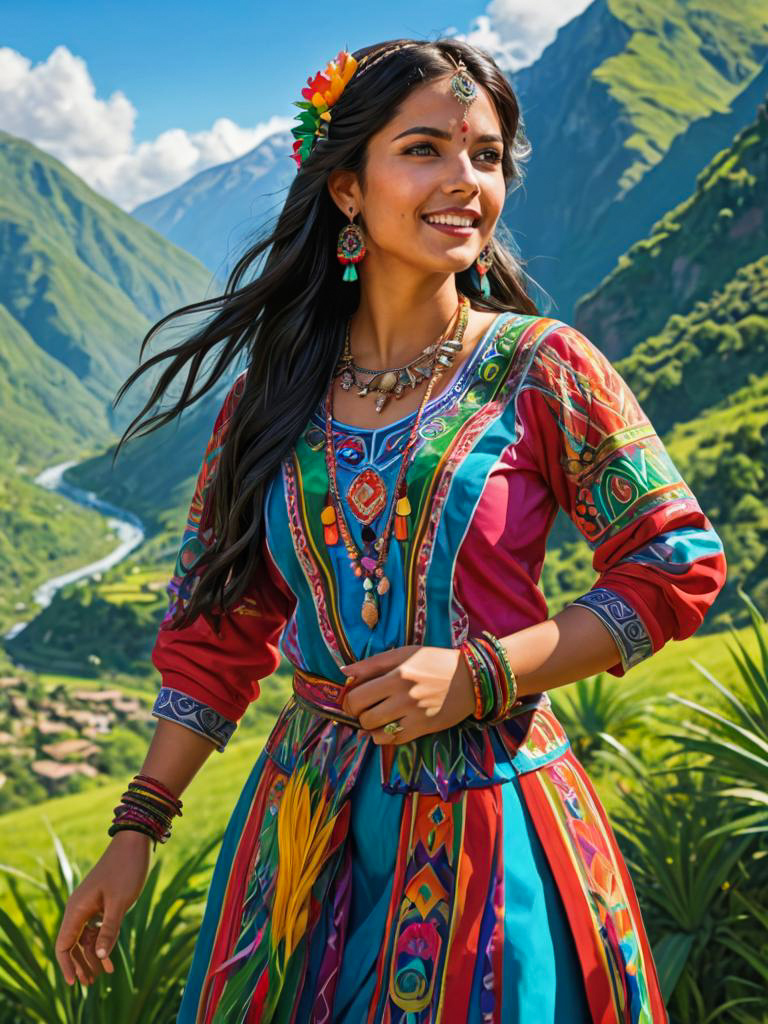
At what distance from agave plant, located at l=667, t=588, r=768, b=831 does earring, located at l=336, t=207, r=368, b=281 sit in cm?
181

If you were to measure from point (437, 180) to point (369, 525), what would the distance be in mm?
472

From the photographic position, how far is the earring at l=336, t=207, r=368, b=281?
175 cm

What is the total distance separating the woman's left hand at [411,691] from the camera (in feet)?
4.41

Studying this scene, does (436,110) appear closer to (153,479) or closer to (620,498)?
(620,498)

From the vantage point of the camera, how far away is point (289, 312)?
6.00 ft

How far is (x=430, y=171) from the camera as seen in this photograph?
→ 5.17 ft

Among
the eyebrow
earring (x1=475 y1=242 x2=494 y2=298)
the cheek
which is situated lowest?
earring (x1=475 y1=242 x2=494 y2=298)

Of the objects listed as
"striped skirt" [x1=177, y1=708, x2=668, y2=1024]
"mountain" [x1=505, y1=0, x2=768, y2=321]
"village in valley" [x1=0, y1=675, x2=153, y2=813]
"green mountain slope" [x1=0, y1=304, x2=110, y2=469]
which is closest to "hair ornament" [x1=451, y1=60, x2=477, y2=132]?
"striped skirt" [x1=177, y1=708, x2=668, y2=1024]

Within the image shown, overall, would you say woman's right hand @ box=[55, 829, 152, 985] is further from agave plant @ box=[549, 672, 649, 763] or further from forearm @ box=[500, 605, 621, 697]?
agave plant @ box=[549, 672, 649, 763]

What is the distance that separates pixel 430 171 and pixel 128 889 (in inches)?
41.8

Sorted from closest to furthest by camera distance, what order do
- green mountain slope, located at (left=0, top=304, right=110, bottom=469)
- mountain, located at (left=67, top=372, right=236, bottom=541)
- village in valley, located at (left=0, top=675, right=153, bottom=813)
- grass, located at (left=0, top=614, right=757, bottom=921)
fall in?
grass, located at (left=0, top=614, right=757, bottom=921) → village in valley, located at (left=0, top=675, right=153, bottom=813) → mountain, located at (left=67, top=372, right=236, bottom=541) → green mountain slope, located at (left=0, top=304, right=110, bottom=469)

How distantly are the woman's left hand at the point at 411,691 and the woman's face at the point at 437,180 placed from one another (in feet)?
1.84

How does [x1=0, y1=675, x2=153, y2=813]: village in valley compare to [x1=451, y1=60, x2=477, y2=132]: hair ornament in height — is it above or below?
below

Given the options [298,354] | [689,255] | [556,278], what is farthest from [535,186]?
[298,354]
